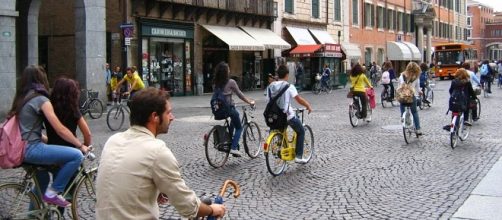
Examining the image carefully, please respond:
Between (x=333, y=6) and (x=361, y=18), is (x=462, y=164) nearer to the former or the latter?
(x=333, y=6)

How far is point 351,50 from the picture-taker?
43.9m

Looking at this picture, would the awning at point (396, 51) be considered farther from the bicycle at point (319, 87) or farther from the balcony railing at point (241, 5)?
the bicycle at point (319, 87)

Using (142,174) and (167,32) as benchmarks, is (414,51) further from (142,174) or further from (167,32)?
(142,174)

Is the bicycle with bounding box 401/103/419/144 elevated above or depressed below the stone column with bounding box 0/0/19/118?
below

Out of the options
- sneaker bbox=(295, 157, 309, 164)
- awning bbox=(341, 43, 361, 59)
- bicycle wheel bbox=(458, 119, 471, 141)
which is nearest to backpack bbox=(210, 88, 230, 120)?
sneaker bbox=(295, 157, 309, 164)

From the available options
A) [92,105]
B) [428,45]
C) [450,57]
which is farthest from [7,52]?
[428,45]

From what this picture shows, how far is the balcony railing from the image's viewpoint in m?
28.6

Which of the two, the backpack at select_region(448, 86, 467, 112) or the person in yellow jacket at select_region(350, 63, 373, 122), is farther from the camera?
the person in yellow jacket at select_region(350, 63, 373, 122)

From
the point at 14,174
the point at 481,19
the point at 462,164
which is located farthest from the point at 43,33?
the point at 481,19

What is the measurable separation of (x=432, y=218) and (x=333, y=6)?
125 ft

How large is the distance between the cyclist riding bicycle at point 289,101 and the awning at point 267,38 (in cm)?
2319

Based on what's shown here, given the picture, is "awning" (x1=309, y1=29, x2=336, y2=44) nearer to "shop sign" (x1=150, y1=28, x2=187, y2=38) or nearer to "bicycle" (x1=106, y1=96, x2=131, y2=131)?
"shop sign" (x1=150, y1=28, x2=187, y2=38)

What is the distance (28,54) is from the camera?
72.5 ft

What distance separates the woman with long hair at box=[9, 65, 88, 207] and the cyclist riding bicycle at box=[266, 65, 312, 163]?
12.6 ft
